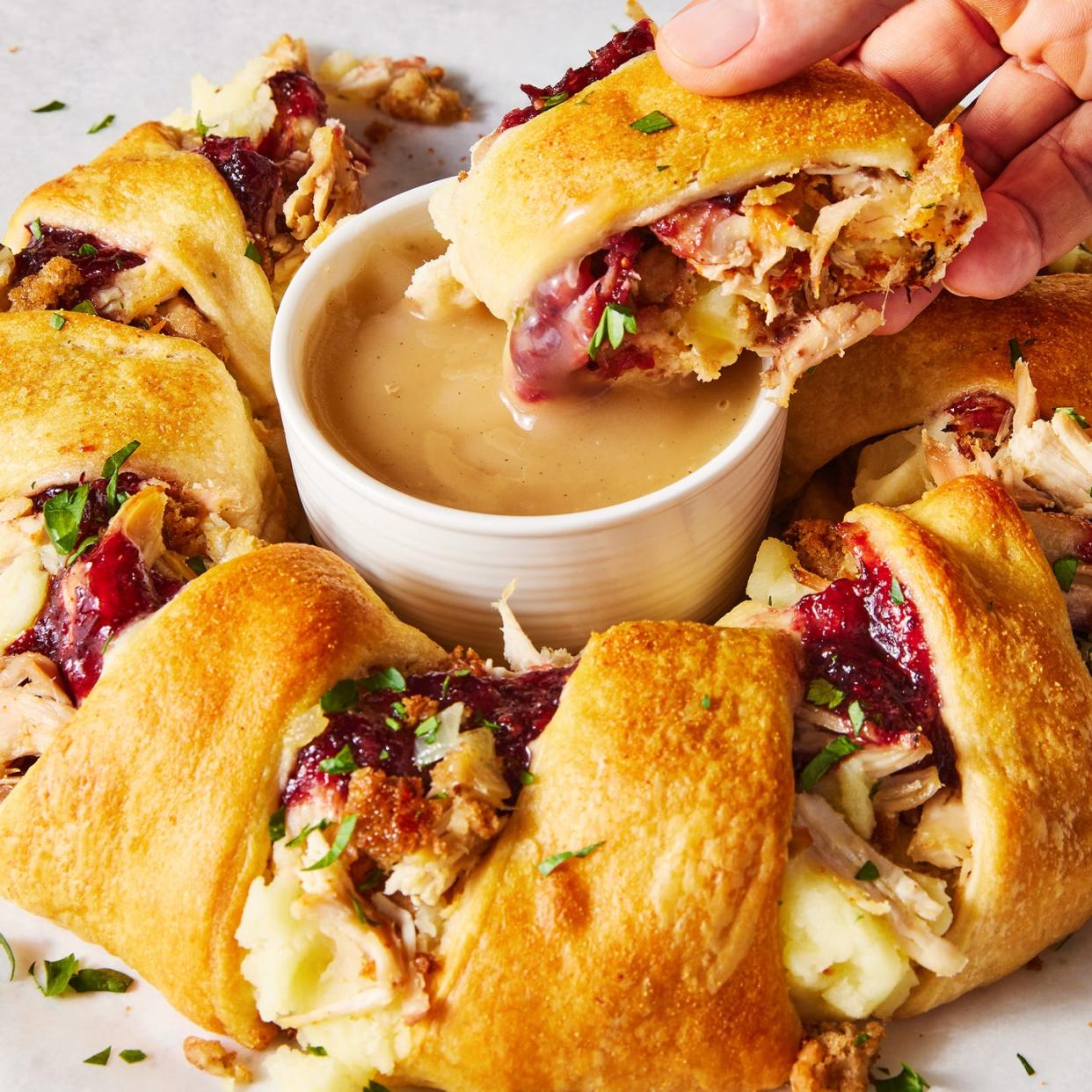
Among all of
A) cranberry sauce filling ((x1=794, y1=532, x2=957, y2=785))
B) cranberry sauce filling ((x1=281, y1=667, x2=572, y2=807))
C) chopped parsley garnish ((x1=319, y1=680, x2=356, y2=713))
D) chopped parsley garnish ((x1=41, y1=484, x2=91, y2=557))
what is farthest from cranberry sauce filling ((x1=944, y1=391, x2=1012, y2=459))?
chopped parsley garnish ((x1=41, y1=484, x2=91, y2=557))

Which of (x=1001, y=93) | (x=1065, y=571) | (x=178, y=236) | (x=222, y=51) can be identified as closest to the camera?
(x=1065, y=571)

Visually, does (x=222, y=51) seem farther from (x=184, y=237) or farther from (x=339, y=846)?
(x=339, y=846)

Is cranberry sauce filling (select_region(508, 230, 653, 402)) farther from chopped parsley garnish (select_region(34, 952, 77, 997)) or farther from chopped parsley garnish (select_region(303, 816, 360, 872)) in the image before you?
chopped parsley garnish (select_region(34, 952, 77, 997))

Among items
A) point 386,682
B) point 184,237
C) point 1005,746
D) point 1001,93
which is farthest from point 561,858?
point 1001,93

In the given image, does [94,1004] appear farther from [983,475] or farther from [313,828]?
[983,475]

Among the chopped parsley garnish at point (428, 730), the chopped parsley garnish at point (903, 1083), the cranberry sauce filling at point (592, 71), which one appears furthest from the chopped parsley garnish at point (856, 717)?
the cranberry sauce filling at point (592, 71)

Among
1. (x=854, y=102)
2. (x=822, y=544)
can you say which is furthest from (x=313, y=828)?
(x=854, y=102)
